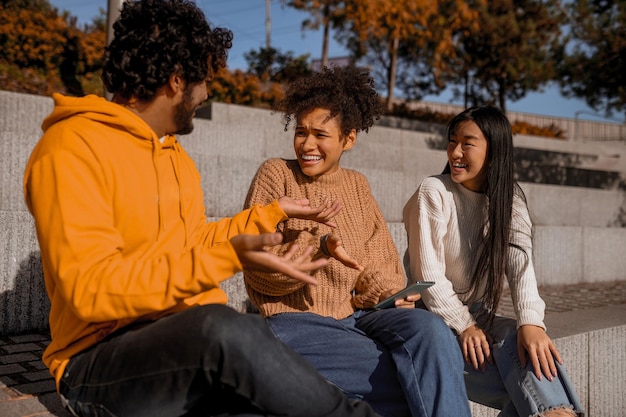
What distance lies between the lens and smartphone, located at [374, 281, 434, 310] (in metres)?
2.23

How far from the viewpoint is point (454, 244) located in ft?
8.71

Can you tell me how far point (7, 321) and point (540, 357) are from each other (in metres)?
2.52

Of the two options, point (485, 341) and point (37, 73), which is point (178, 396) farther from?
point (37, 73)

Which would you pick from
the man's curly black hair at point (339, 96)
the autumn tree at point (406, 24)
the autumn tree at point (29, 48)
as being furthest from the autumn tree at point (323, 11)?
the man's curly black hair at point (339, 96)

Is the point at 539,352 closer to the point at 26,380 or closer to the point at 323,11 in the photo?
the point at 26,380

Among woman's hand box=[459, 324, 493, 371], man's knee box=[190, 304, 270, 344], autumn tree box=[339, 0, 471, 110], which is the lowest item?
woman's hand box=[459, 324, 493, 371]

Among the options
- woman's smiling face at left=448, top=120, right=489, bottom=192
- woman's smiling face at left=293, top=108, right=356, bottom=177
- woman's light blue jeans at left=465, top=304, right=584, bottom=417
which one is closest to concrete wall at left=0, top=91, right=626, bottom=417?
woman's light blue jeans at left=465, top=304, right=584, bottom=417

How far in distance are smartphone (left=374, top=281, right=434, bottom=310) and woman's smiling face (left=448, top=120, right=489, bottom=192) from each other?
2.01 feet

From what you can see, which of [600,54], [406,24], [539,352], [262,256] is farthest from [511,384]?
[406,24]

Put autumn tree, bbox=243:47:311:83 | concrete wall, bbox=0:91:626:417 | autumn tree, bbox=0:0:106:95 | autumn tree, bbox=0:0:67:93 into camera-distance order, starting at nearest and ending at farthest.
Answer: concrete wall, bbox=0:91:626:417
autumn tree, bbox=0:0:67:93
autumn tree, bbox=0:0:106:95
autumn tree, bbox=243:47:311:83

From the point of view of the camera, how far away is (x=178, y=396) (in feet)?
5.09

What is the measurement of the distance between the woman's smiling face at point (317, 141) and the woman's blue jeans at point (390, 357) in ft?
1.99

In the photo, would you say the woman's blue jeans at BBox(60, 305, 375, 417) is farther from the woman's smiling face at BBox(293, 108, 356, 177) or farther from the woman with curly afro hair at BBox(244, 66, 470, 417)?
the woman's smiling face at BBox(293, 108, 356, 177)

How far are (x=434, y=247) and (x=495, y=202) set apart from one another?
1.03 ft
